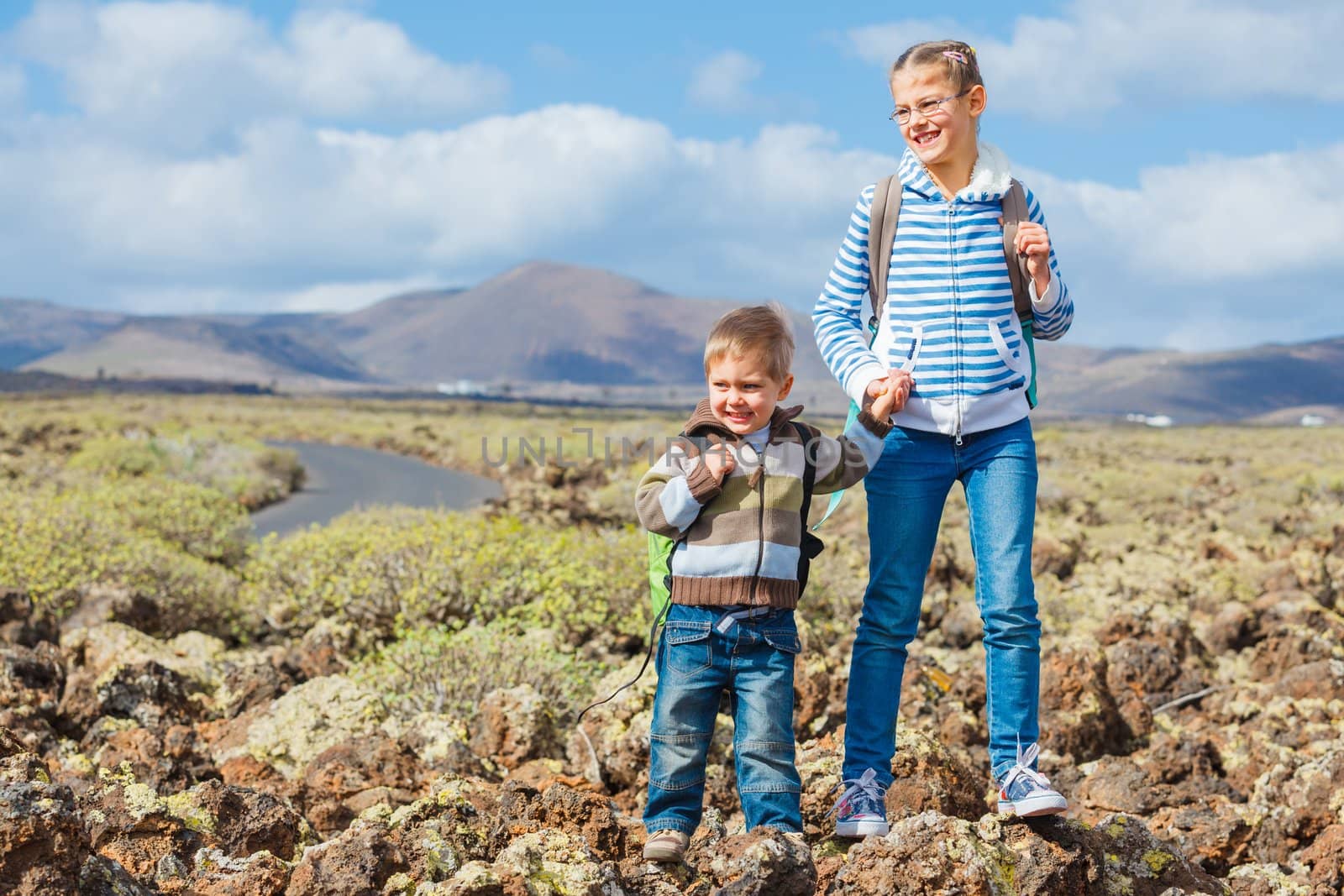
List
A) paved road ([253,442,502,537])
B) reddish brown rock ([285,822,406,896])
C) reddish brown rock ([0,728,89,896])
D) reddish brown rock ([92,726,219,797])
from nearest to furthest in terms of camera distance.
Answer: reddish brown rock ([0,728,89,896])
reddish brown rock ([285,822,406,896])
reddish brown rock ([92,726,219,797])
paved road ([253,442,502,537])

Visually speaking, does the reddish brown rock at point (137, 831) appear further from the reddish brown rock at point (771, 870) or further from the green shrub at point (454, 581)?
the green shrub at point (454, 581)

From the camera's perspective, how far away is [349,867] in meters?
3.01

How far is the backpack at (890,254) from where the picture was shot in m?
3.48

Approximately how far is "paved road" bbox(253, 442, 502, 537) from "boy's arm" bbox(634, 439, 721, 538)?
10.6m

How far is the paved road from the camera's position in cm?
1767

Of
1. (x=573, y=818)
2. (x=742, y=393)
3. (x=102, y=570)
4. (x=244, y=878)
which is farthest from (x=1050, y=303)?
(x=102, y=570)

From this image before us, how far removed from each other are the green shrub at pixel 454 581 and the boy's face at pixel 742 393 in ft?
13.6

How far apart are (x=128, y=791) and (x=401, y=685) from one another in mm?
2590

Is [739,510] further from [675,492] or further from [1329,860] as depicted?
[1329,860]

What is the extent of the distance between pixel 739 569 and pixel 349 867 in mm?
1160

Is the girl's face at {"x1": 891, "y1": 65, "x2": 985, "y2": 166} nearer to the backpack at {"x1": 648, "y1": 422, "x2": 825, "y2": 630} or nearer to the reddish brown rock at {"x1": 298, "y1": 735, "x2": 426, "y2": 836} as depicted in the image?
the backpack at {"x1": 648, "y1": 422, "x2": 825, "y2": 630}

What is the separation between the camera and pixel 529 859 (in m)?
2.99

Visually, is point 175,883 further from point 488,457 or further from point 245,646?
point 488,457

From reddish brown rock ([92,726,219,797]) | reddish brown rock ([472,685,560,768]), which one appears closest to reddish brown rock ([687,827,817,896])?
reddish brown rock ([472,685,560,768])
